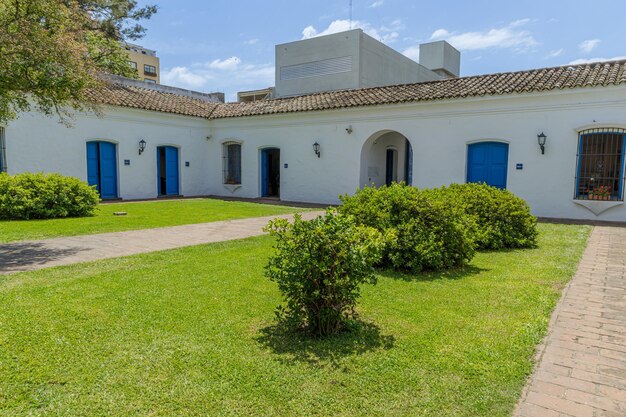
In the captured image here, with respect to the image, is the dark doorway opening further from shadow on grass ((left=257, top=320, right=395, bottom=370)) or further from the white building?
shadow on grass ((left=257, top=320, right=395, bottom=370))

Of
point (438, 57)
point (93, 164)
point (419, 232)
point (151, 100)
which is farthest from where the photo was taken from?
point (438, 57)

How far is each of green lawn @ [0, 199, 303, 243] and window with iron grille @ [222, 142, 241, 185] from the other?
4466mm

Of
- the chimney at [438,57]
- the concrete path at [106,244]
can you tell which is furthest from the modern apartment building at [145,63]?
the concrete path at [106,244]

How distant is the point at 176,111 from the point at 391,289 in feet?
53.9

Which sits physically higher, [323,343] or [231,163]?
[231,163]

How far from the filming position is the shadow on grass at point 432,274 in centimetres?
596

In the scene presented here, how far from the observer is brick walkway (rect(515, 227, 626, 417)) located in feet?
9.25

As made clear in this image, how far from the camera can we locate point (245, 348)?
364 cm

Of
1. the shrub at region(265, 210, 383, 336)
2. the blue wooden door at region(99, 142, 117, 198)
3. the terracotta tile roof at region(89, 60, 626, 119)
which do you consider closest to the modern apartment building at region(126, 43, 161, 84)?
the terracotta tile roof at region(89, 60, 626, 119)

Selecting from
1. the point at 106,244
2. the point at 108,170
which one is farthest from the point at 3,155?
the point at 106,244

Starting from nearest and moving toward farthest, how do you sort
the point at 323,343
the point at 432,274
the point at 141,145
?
the point at 323,343 → the point at 432,274 → the point at 141,145

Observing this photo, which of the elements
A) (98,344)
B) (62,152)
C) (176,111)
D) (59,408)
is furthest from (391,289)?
(176,111)

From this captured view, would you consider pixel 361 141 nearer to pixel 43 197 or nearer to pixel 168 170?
pixel 168 170

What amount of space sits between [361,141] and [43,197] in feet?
35.4
